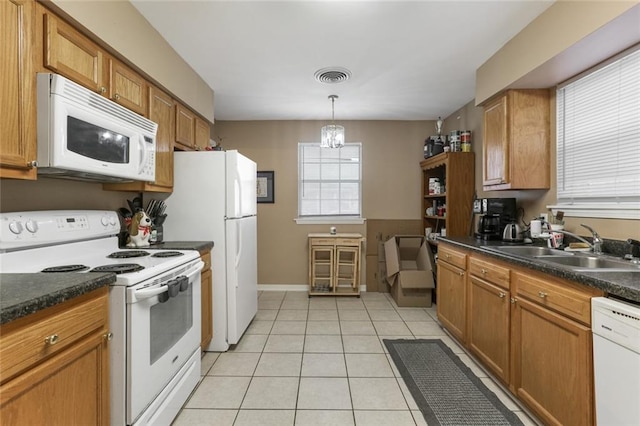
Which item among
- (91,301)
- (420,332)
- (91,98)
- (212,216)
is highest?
(91,98)

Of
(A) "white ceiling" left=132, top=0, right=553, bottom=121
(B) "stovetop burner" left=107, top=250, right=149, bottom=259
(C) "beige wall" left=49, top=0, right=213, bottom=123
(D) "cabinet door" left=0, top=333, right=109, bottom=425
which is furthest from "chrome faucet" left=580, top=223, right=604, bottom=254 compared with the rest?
(C) "beige wall" left=49, top=0, right=213, bottom=123

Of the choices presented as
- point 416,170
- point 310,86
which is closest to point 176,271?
point 310,86

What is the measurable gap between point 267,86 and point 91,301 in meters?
2.62

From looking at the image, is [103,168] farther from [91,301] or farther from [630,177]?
[630,177]

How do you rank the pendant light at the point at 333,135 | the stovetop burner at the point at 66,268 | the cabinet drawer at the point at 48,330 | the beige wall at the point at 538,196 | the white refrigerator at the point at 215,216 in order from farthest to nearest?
the pendant light at the point at 333,135
the white refrigerator at the point at 215,216
the beige wall at the point at 538,196
the stovetop burner at the point at 66,268
the cabinet drawer at the point at 48,330

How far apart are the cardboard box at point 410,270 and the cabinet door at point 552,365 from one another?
188 cm

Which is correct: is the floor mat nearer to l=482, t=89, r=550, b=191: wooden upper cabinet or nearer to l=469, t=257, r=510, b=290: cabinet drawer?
l=469, t=257, r=510, b=290: cabinet drawer

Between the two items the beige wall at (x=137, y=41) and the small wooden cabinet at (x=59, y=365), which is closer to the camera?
the small wooden cabinet at (x=59, y=365)

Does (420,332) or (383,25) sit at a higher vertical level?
(383,25)

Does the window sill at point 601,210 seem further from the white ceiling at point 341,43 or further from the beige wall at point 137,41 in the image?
the beige wall at point 137,41

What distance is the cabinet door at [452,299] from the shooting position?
256 cm

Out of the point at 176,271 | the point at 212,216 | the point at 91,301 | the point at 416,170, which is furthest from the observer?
the point at 416,170

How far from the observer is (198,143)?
3.16 meters

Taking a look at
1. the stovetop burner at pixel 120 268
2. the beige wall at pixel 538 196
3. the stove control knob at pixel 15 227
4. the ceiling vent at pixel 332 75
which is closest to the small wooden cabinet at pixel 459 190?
the beige wall at pixel 538 196
